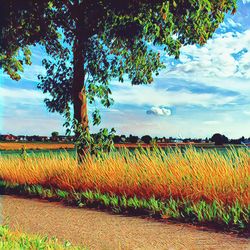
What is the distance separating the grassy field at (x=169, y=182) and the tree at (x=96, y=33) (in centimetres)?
233

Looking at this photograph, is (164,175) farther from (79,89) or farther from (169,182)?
(79,89)

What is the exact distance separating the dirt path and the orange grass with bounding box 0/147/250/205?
133 cm

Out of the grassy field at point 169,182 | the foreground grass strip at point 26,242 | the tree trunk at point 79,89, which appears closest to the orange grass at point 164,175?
the grassy field at point 169,182

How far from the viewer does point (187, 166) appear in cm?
1037

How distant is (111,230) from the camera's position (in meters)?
7.65

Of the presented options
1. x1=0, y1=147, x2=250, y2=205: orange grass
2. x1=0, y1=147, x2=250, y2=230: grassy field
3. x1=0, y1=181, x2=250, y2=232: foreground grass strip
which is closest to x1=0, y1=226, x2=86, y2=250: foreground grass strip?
x1=0, y1=181, x2=250, y2=232: foreground grass strip

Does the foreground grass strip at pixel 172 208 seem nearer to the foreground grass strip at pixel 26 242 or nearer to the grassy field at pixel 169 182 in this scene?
the grassy field at pixel 169 182

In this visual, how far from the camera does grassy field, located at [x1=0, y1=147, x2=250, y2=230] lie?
8.48 metres

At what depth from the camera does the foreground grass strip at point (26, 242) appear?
20.6 feet

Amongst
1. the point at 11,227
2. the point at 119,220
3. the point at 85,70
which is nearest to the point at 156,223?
the point at 119,220

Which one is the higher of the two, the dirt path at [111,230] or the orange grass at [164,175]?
Result: the orange grass at [164,175]

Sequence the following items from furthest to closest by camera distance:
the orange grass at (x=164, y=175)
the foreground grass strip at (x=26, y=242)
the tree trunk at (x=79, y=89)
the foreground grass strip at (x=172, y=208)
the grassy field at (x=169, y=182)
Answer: the tree trunk at (x=79, y=89) → the orange grass at (x=164, y=175) → the grassy field at (x=169, y=182) → the foreground grass strip at (x=172, y=208) → the foreground grass strip at (x=26, y=242)

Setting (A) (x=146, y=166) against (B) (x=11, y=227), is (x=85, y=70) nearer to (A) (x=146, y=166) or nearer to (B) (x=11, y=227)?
(A) (x=146, y=166)

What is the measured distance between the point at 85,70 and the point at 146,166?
18.1 ft
